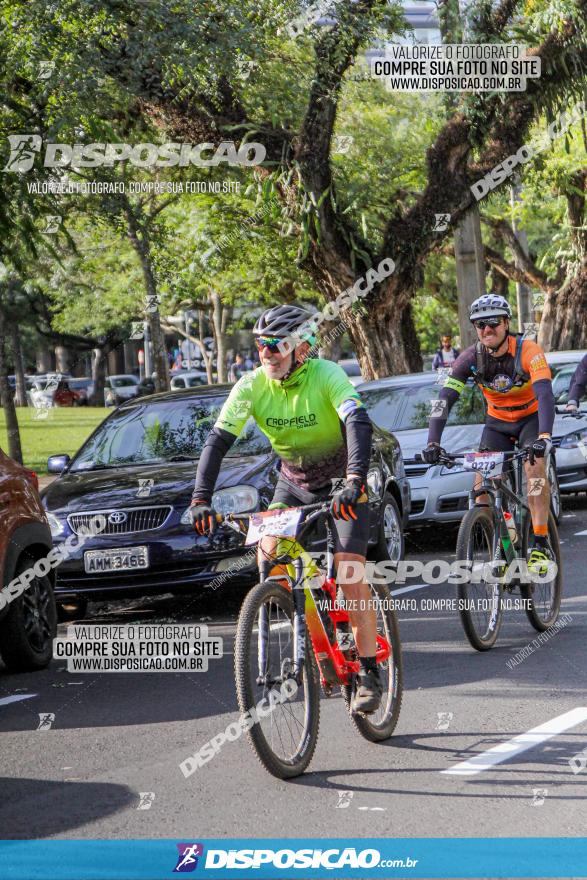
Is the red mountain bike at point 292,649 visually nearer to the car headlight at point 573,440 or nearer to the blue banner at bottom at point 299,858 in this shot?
the blue banner at bottom at point 299,858

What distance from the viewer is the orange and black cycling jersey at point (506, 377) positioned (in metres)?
8.38

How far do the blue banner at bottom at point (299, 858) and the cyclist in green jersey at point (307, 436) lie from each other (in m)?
1.25

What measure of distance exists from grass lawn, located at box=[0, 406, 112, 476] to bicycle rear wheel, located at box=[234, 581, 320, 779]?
18677 mm

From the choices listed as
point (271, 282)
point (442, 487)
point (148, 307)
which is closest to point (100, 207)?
point (148, 307)

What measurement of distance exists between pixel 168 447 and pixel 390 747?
16.5 ft

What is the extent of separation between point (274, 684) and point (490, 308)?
3535 millimetres

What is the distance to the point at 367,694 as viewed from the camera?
19.1 feet

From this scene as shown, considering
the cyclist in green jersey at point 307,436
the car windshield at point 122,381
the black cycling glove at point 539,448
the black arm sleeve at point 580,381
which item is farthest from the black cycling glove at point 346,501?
the car windshield at point 122,381

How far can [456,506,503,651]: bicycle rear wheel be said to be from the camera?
776 cm

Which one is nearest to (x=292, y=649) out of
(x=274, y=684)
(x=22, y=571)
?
(x=274, y=684)

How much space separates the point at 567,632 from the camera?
8.57 metres

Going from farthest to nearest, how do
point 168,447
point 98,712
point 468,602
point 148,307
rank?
point 148,307 < point 168,447 < point 468,602 < point 98,712

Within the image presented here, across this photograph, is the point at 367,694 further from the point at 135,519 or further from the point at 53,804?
the point at 135,519

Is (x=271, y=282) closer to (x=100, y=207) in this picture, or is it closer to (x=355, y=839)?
(x=100, y=207)
